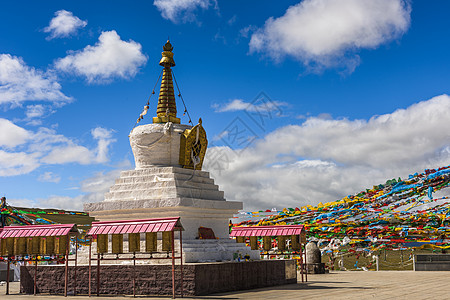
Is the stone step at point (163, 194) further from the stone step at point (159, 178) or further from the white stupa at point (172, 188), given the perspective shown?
the stone step at point (159, 178)

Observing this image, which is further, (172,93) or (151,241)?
(172,93)

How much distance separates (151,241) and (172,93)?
7.74 m

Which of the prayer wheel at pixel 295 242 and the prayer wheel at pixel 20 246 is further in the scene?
the prayer wheel at pixel 295 242

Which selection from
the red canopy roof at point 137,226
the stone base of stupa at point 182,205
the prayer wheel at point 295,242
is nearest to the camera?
the red canopy roof at point 137,226

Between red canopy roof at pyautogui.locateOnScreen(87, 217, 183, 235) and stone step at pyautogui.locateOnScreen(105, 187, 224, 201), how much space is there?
8.57 feet

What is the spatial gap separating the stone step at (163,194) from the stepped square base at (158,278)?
10.6ft

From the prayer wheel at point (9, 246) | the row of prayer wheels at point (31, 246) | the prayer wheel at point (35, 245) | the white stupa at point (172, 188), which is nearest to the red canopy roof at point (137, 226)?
the row of prayer wheels at point (31, 246)

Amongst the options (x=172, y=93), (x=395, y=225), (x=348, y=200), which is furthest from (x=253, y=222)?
(x=172, y=93)

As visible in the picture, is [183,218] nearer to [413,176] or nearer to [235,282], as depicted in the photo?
[235,282]

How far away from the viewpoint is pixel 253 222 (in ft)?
97.0

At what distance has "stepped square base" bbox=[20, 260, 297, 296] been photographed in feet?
40.8

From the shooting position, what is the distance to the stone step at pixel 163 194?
15695 mm

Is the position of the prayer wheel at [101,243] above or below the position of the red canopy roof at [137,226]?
below

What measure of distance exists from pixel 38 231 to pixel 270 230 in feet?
26.9
